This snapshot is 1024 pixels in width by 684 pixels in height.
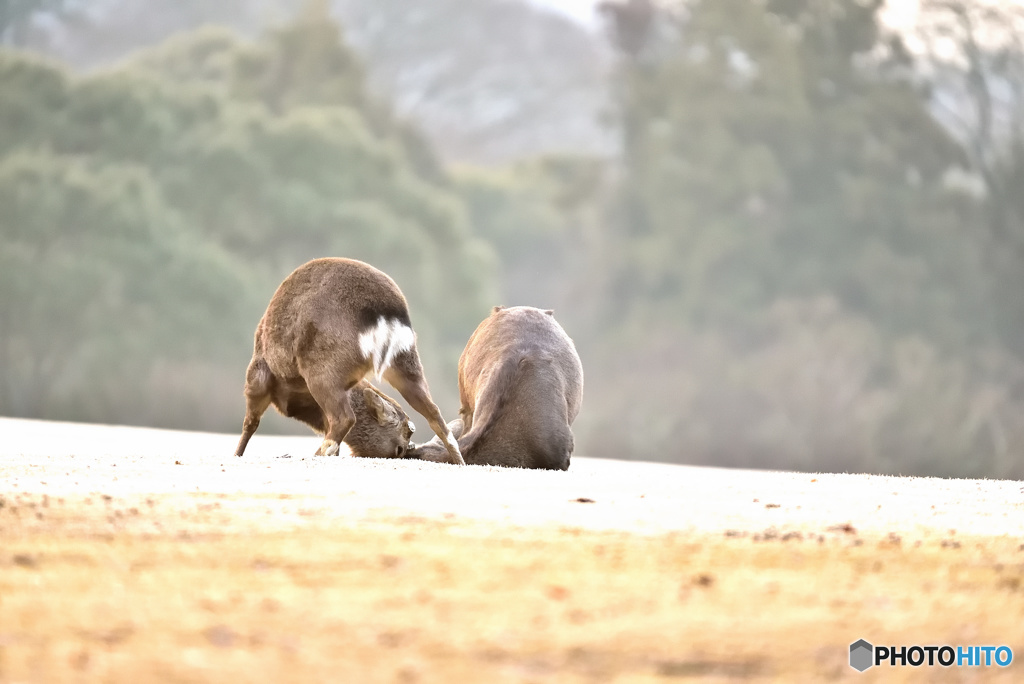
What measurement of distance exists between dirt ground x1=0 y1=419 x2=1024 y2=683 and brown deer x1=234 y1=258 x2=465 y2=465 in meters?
1.71

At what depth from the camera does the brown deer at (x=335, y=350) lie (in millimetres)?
7113

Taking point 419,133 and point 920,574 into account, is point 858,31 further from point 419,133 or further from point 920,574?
point 920,574

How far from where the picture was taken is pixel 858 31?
25.9 metres

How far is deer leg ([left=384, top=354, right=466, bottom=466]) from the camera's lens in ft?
24.0

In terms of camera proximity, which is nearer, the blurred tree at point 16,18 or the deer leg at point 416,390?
the deer leg at point 416,390

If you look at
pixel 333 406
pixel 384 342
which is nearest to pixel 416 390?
pixel 384 342

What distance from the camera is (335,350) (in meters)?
7.08

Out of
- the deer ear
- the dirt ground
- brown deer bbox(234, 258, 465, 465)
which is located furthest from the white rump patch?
the dirt ground

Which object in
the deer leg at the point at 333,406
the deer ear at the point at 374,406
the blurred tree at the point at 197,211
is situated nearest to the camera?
the deer leg at the point at 333,406

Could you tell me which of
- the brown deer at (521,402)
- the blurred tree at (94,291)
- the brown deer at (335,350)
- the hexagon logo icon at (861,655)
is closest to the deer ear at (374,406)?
the brown deer at (335,350)

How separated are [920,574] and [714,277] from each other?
71.4 ft

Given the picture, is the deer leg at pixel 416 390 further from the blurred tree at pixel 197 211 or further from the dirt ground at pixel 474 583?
the blurred tree at pixel 197 211

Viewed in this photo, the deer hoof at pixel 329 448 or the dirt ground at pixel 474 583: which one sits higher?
the dirt ground at pixel 474 583

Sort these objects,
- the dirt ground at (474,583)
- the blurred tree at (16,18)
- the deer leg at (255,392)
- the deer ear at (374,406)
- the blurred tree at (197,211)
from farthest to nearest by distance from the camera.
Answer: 1. the blurred tree at (16,18)
2. the blurred tree at (197,211)
3. the deer ear at (374,406)
4. the deer leg at (255,392)
5. the dirt ground at (474,583)
